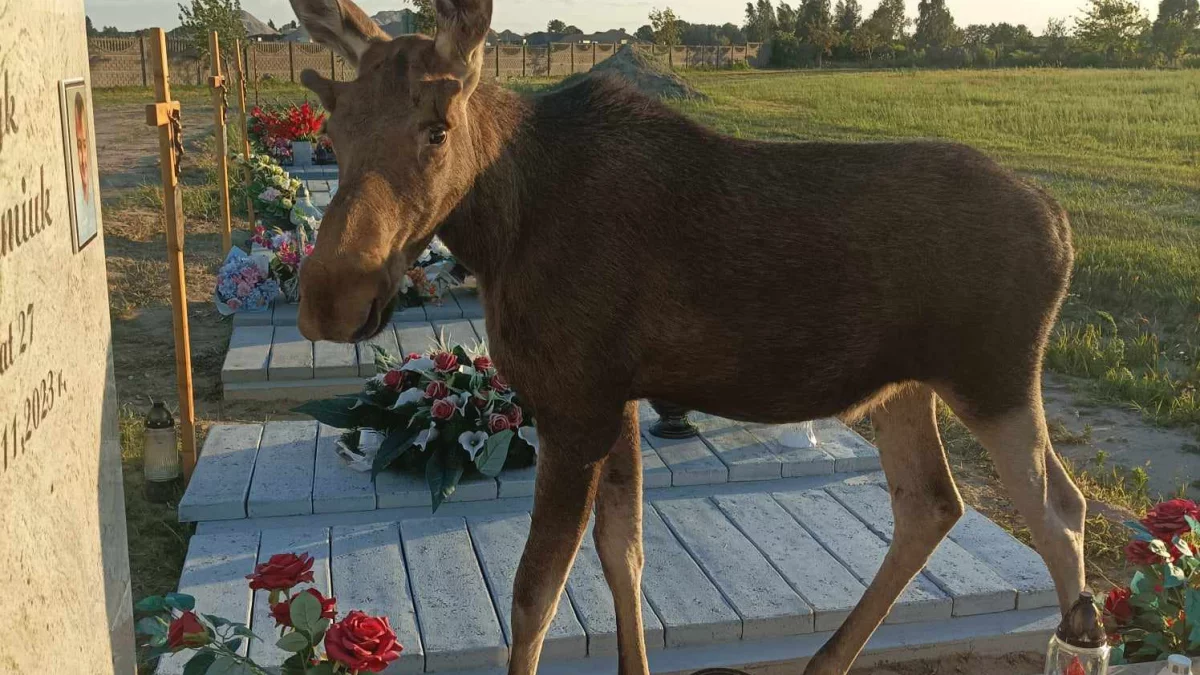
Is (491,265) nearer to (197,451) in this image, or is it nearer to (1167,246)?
(197,451)

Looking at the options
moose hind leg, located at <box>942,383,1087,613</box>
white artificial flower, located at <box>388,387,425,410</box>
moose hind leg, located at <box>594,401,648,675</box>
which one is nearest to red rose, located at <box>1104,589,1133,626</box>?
moose hind leg, located at <box>942,383,1087,613</box>

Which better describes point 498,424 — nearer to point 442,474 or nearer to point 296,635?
point 442,474

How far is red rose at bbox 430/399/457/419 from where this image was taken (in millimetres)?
5445

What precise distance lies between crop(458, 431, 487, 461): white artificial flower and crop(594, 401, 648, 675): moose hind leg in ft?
5.96

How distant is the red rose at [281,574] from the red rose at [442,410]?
214cm

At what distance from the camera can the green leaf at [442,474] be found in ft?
16.9

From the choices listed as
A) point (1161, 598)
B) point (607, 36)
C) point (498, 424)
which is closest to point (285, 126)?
point (498, 424)

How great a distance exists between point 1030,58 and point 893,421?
222 feet

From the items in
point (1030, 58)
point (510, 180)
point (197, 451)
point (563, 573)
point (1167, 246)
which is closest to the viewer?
point (510, 180)

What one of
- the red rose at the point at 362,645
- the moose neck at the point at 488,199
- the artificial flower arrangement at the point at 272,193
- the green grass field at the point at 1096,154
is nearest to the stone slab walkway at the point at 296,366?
the artificial flower arrangement at the point at 272,193

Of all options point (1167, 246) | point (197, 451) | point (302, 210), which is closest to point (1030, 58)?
point (1167, 246)

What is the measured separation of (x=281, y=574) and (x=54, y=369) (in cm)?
118

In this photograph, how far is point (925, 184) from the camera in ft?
10.6

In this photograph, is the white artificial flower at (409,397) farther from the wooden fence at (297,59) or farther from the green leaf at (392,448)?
the wooden fence at (297,59)
